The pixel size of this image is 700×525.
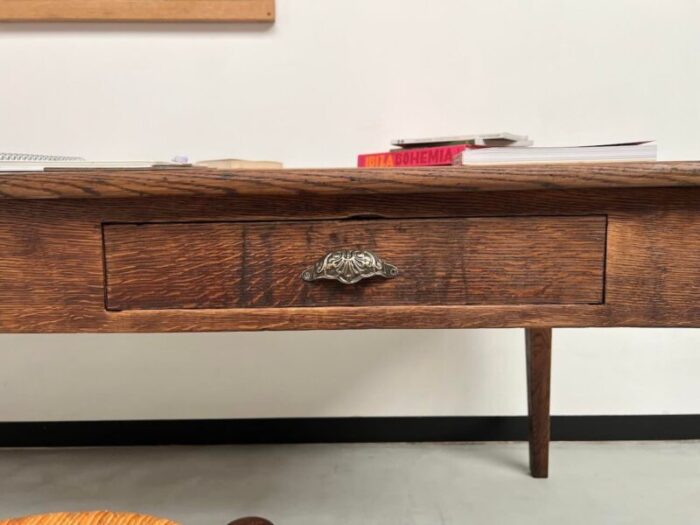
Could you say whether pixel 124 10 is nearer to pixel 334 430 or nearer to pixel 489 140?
pixel 489 140

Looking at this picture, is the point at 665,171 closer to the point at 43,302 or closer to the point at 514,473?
the point at 43,302

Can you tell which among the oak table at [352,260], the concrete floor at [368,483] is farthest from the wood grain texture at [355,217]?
the concrete floor at [368,483]

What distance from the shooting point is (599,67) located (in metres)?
1.28

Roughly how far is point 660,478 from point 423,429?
55cm

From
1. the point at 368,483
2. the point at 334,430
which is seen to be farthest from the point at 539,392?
the point at 334,430

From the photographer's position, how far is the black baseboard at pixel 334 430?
55.7 inches

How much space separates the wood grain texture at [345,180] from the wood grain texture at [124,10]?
2.64ft

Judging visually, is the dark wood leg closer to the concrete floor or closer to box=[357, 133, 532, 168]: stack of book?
the concrete floor

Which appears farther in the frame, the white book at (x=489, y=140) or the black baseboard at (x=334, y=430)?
the black baseboard at (x=334, y=430)

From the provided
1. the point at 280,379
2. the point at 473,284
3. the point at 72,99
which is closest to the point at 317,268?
the point at 473,284

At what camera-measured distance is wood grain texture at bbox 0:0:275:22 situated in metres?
1.24

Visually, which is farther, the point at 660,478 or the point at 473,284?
the point at 660,478

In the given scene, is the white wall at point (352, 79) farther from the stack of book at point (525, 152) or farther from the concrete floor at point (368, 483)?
the concrete floor at point (368, 483)

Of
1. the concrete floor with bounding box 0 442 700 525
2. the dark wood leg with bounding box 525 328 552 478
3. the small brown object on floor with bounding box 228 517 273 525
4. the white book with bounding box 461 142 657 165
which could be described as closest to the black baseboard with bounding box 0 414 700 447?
the concrete floor with bounding box 0 442 700 525
